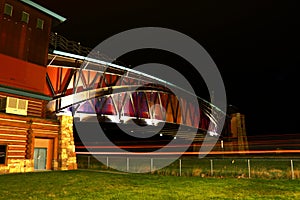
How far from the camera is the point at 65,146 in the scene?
940 inches

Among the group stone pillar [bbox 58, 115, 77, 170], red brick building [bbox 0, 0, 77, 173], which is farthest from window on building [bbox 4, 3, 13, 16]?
stone pillar [bbox 58, 115, 77, 170]

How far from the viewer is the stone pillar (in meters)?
23.3

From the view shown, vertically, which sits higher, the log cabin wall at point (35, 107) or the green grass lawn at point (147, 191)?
the log cabin wall at point (35, 107)

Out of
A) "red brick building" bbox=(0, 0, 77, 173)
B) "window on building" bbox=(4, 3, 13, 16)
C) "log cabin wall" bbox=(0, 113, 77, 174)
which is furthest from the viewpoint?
"window on building" bbox=(4, 3, 13, 16)

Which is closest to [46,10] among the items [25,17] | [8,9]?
[25,17]

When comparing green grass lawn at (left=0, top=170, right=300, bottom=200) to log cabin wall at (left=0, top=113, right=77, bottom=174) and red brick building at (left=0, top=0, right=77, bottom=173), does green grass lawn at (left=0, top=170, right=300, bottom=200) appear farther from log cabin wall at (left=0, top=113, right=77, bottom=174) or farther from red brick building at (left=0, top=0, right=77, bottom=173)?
red brick building at (left=0, top=0, right=77, bottom=173)

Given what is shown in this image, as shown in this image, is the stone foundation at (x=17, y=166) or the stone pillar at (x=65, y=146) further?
the stone pillar at (x=65, y=146)

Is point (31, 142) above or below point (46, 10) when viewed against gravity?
below

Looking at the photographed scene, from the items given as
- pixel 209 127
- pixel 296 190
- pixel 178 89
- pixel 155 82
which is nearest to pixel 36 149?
pixel 296 190

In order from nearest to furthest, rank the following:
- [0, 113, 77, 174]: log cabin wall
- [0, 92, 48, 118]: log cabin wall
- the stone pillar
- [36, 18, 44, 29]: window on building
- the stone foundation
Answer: the stone foundation
[0, 113, 77, 174]: log cabin wall
[0, 92, 48, 118]: log cabin wall
the stone pillar
[36, 18, 44, 29]: window on building

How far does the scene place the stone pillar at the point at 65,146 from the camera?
76.5ft

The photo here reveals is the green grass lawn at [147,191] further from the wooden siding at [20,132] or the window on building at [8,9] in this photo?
the window on building at [8,9]

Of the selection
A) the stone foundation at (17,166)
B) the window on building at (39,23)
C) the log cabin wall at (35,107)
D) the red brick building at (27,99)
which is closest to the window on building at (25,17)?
the red brick building at (27,99)

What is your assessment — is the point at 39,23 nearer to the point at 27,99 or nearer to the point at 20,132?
the point at 27,99
